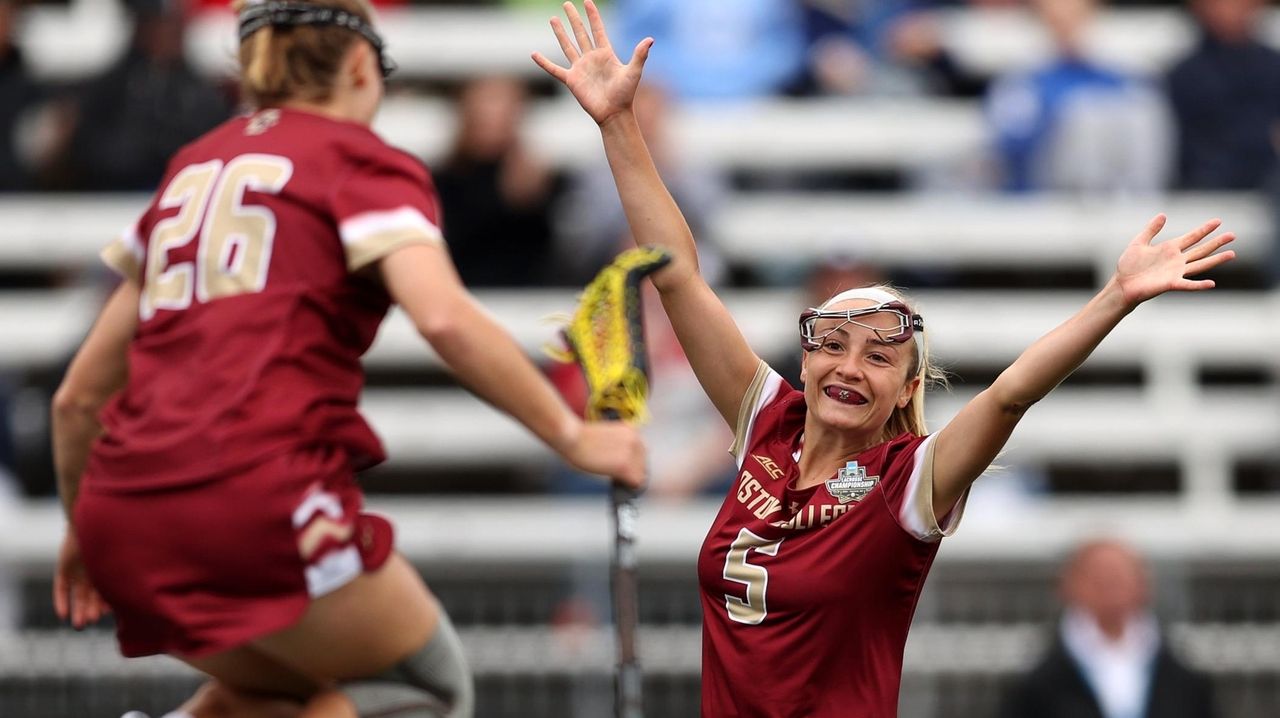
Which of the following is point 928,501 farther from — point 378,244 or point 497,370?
point 378,244

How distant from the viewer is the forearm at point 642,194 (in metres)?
4.71

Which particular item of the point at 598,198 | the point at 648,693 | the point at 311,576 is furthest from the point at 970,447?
the point at 598,198

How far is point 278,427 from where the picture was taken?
3713mm

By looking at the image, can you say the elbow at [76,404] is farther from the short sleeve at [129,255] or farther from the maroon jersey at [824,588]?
the maroon jersey at [824,588]

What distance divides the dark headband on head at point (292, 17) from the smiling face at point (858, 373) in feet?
4.18

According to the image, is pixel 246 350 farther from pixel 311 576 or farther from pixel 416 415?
pixel 416 415

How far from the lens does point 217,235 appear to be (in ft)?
12.5

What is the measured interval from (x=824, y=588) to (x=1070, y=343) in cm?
79

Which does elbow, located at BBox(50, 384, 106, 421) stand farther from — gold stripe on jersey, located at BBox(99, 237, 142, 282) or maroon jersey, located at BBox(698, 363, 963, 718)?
maroon jersey, located at BBox(698, 363, 963, 718)

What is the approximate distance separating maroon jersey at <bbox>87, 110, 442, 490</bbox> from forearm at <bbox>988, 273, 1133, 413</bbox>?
123 centimetres

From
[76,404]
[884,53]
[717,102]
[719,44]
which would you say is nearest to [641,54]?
[76,404]

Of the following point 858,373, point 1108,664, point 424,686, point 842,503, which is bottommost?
point 1108,664

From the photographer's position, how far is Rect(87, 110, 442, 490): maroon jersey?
146 inches

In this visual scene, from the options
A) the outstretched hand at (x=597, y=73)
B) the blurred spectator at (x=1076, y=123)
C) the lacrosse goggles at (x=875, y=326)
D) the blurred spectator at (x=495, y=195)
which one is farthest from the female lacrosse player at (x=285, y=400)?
the blurred spectator at (x=1076, y=123)
